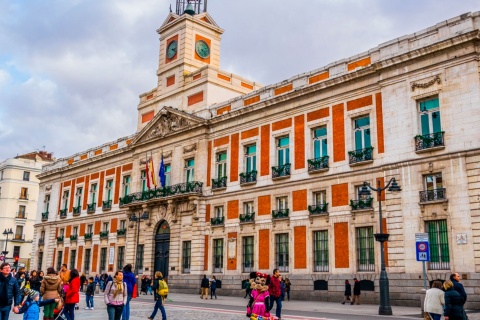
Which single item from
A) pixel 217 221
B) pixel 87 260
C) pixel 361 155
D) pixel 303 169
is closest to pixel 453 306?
pixel 361 155

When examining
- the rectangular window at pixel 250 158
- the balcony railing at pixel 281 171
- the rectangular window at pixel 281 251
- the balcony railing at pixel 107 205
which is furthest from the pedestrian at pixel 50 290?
the balcony railing at pixel 107 205

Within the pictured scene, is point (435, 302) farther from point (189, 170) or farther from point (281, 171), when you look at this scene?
point (189, 170)

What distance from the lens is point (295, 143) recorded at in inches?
1214

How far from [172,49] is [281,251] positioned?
21.4 meters

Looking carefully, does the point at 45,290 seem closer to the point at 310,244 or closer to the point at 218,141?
the point at 310,244

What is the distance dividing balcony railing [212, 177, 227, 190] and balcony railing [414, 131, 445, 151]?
1397cm

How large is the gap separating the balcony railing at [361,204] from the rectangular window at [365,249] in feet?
3.54

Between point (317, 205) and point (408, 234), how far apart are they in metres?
5.92

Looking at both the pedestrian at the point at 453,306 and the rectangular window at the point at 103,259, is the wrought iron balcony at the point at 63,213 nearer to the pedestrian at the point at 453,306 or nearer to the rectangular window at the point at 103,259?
the rectangular window at the point at 103,259

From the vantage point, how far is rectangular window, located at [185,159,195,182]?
124ft

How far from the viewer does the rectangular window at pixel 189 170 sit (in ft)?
124

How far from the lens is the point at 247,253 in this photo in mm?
32375

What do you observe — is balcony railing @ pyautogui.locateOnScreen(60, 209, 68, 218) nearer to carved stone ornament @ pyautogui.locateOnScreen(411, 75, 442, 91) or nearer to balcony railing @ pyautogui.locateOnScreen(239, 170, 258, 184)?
balcony railing @ pyautogui.locateOnScreen(239, 170, 258, 184)

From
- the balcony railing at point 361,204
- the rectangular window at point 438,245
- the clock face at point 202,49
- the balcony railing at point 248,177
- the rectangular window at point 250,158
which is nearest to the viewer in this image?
the rectangular window at point 438,245
